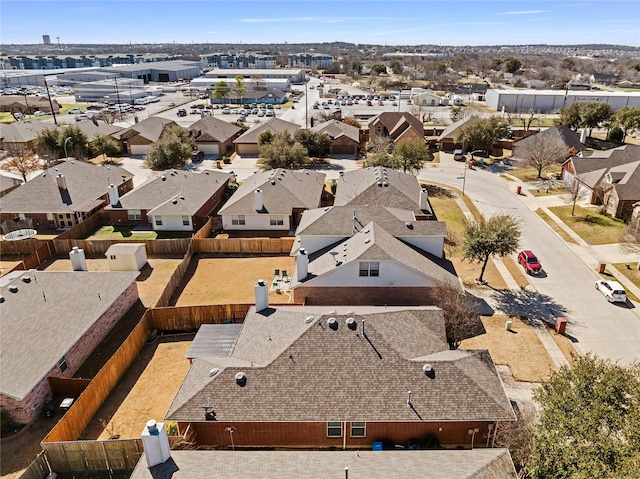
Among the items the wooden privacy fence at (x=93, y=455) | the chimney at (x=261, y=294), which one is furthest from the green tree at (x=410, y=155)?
the wooden privacy fence at (x=93, y=455)

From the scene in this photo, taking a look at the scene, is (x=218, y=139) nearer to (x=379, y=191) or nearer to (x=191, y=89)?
(x=379, y=191)

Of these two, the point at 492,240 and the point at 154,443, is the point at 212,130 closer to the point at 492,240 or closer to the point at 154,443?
the point at 492,240

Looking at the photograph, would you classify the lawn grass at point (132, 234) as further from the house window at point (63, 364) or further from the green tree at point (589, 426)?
the green tree at point (589, 426)

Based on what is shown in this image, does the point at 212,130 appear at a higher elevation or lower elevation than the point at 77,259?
higher

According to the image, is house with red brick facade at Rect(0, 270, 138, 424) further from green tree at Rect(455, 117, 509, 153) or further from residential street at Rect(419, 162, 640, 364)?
green tree at Rect(455, 117, 509, 153)

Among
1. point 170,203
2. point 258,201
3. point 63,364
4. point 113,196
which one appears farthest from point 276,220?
point 63,364

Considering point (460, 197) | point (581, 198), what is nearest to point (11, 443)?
point (460, 197)

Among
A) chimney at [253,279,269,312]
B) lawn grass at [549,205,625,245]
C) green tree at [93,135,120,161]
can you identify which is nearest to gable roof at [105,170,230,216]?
chimney at [253,279,269,312]
